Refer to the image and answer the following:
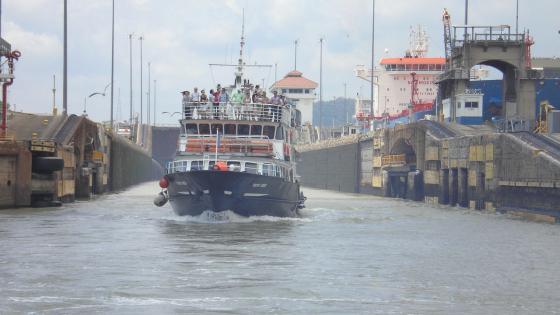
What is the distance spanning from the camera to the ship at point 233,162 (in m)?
47.8

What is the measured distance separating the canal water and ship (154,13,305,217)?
98cm

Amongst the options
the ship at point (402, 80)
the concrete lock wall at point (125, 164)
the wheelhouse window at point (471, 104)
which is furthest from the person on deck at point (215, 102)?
the ship at point (402, 80)

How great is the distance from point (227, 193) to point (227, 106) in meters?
5.79

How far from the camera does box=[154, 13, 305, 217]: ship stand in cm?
4778

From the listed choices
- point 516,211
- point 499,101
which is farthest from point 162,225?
point 499,101

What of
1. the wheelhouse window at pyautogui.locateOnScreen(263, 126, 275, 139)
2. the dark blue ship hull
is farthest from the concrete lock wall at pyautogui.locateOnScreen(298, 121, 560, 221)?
the dark blue ship hull

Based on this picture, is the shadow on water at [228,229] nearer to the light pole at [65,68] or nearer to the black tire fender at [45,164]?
the black tire fender at [45,164]

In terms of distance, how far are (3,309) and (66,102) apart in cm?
5864

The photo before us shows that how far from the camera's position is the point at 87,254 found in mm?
35375

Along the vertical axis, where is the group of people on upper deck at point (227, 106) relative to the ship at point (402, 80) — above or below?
below

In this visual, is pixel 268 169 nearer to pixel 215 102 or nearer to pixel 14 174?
pixel 215 102

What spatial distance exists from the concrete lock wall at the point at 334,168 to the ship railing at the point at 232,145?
5141 cm

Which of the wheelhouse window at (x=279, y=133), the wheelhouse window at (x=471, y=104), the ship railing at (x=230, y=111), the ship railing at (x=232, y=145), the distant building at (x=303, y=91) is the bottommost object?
the ship railing at (x=232, y=145)

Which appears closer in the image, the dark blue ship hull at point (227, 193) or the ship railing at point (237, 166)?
the dark blue ship hull at point (227, 193)
